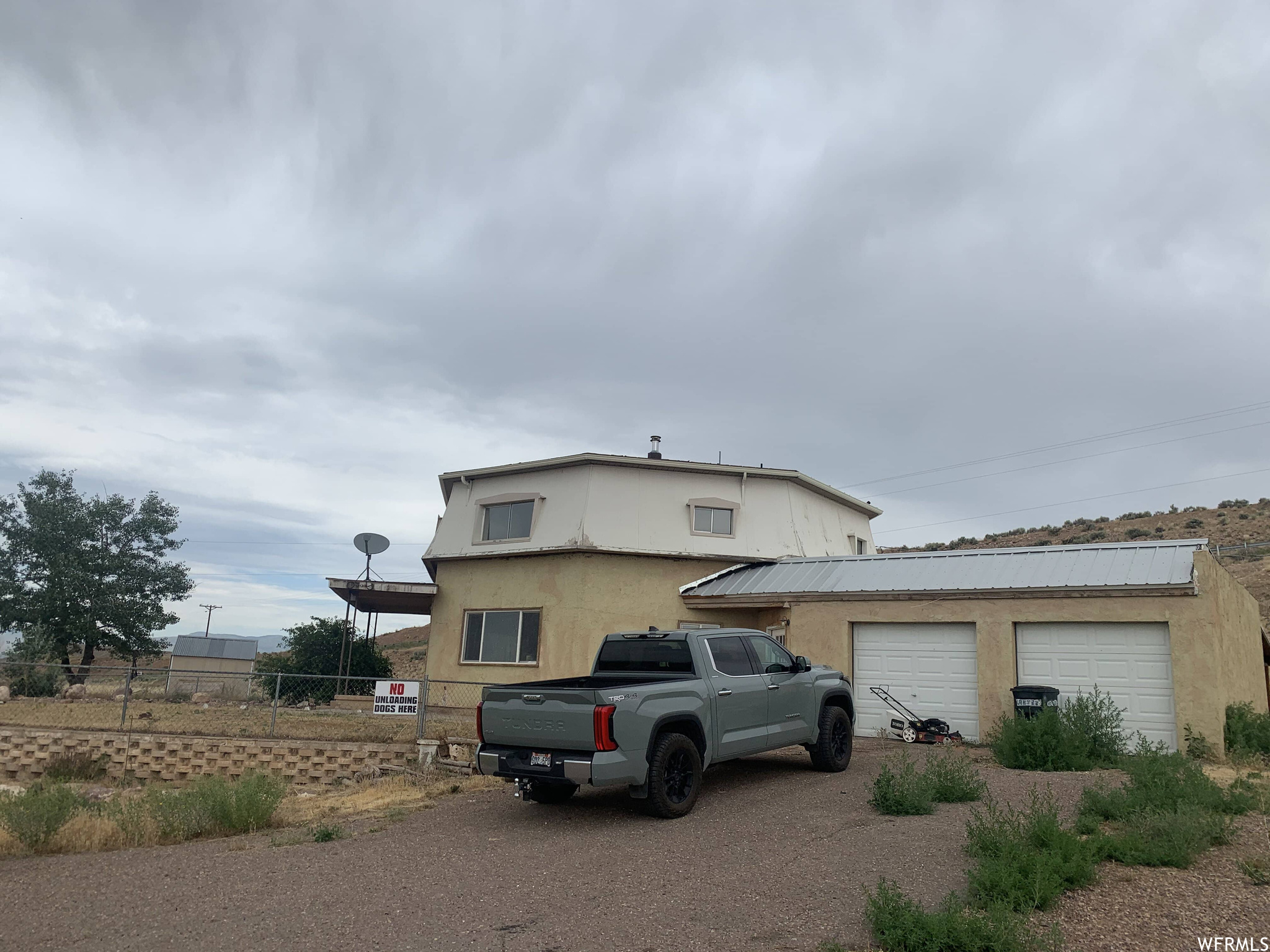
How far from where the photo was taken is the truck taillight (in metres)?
8.09

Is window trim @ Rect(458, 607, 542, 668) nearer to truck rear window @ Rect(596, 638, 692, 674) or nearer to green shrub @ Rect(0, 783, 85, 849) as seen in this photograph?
truck rear window @ Rect(596, 638, 692, 674)

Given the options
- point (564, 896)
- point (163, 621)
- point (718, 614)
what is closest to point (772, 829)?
point (564, 896)

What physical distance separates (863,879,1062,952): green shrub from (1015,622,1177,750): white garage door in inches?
371

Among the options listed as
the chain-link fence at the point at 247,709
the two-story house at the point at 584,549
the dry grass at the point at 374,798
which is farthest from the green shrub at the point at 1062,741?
the chain-link fence at the point at 247,709

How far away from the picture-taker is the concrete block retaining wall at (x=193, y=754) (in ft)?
46.1

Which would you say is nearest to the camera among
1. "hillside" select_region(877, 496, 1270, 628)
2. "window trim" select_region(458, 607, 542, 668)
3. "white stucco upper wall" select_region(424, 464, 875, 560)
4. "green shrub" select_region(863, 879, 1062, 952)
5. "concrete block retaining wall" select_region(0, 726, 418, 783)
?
"green shrub" select_region(863, 879, 1062, 952)

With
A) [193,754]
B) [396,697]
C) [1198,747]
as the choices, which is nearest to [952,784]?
[1198,747]

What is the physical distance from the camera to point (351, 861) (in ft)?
24.8

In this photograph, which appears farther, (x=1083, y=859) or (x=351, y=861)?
(x=351, y=861)

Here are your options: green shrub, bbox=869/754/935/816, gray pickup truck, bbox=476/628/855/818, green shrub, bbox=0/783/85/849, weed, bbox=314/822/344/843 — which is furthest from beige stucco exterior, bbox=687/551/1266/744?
green shrub, bbox=0/783/85/849

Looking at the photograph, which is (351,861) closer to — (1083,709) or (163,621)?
(1083,709)

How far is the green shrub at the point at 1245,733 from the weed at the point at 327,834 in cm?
1237

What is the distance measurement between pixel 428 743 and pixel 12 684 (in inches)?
705

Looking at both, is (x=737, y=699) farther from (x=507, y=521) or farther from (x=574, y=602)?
(x=507, y=521)
